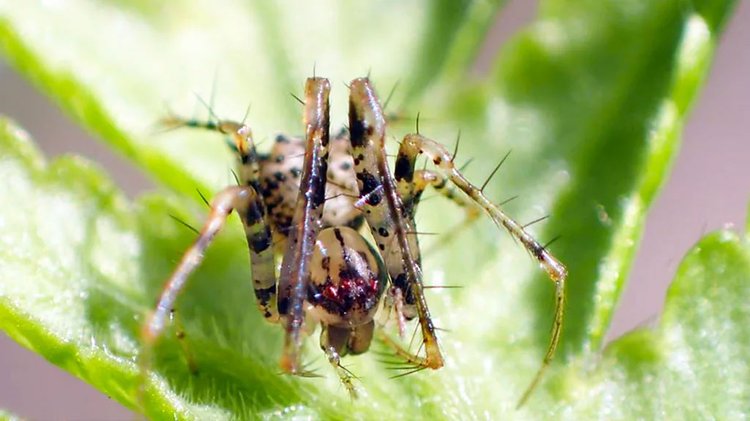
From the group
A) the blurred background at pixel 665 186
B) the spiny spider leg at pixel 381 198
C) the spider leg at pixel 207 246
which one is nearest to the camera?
the spider leg at pixel 207 246

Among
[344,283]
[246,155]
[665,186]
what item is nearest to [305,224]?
[344,283]

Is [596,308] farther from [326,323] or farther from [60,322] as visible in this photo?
[60,322]

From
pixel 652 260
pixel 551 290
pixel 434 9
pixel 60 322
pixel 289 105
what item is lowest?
pixel 60 322

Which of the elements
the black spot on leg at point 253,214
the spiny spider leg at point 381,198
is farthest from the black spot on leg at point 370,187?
the black spot on leg at point 253,214

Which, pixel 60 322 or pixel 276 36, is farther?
pixel 276 36

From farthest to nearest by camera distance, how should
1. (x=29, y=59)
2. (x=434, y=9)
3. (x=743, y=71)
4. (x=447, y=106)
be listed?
(x=743, y=71)
(x=434, y=9)
(x=447, y=106)
(x=29, y=59)

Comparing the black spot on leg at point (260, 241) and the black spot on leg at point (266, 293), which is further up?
the black spot on leg at point (260, 241)

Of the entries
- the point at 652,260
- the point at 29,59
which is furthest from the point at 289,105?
the point at 652,260

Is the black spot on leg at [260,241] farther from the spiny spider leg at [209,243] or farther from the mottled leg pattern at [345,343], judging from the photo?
the mottled leg pattern at [345,343]

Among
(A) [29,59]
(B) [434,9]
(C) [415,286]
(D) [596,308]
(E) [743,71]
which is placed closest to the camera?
(C) [415,286]
